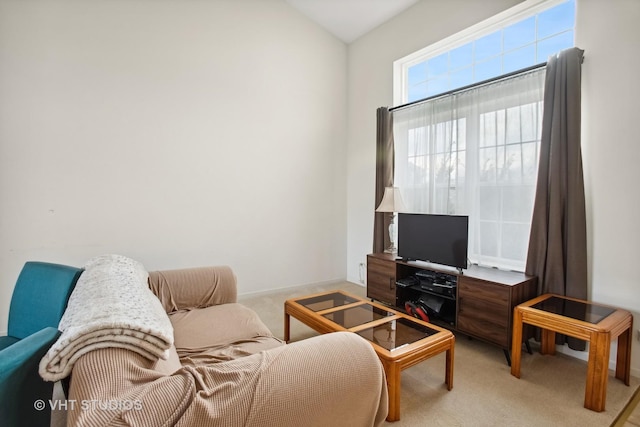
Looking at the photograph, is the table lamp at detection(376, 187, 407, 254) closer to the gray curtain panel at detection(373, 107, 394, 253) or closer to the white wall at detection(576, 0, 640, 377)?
the gray curtain panel at detection(373, 107, 394, 253)

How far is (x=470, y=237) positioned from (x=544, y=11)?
6.54 ft

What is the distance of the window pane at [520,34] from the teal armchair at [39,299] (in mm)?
3736

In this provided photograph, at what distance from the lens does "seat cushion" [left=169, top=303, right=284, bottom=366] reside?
173 cm

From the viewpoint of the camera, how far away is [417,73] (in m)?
3.83

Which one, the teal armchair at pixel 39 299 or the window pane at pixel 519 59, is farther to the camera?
the window pane at pixel 519 59

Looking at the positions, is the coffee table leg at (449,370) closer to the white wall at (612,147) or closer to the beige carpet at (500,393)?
the beige carpet at (500,393)

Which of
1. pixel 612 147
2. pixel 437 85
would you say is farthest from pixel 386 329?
pixel 437 85

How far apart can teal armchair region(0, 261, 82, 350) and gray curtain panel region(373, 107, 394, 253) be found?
116 inches

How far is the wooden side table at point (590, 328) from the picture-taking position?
185 centimetres

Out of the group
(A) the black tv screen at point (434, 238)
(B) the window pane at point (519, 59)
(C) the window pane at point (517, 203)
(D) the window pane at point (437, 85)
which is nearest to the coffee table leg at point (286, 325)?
(A) the black tv screen at point (434, 238)

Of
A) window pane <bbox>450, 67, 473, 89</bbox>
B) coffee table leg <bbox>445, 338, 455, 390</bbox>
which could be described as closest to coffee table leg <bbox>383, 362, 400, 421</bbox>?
coffee table leg <bbox>445, 338, 455, 390</bbox>

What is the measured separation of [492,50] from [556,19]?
1.76ft

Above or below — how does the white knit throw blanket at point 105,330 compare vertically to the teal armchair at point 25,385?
above

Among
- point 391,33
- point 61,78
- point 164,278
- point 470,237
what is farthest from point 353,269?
point 61,78
